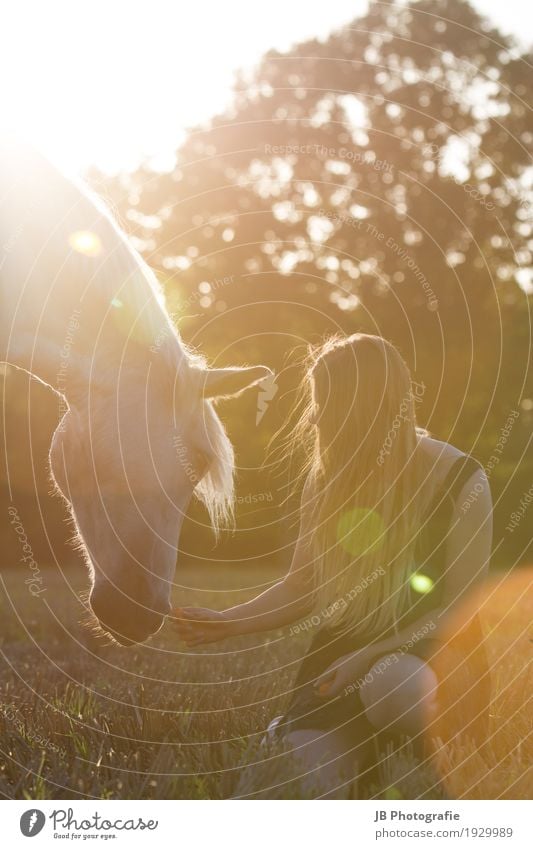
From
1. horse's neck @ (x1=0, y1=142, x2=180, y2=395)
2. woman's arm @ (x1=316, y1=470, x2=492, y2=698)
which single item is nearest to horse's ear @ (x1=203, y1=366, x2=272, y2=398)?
horse's neck @ (x1=0, y1=142, x2=180, y2=395)

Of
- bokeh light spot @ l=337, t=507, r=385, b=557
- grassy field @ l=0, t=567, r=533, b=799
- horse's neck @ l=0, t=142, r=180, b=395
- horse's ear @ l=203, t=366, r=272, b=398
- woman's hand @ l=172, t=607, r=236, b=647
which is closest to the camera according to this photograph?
grassy field @ l=0, t=567, r=533, b=799

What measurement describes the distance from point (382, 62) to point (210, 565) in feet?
31.1

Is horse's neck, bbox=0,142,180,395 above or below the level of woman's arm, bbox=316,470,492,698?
above

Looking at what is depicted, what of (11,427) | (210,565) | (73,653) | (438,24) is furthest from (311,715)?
(438,24)

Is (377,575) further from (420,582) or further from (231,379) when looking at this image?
(231,379)

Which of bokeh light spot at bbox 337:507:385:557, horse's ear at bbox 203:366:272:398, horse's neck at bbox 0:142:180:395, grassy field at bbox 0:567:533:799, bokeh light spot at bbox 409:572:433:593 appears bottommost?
grassy field at bbox 0:567:533:799

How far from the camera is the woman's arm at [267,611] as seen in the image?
3148 mm

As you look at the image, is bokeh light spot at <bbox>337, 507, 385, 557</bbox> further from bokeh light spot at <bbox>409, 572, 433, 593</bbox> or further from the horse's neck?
the horse's neck

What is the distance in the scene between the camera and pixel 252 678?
4.64 meters

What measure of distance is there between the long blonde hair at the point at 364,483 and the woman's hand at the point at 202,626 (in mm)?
489

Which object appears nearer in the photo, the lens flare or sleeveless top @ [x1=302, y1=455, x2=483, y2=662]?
sleeveless top @ [x1=302, y1=455, x2=483, y2=662]

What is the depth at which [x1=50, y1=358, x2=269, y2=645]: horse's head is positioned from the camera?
3.11 m

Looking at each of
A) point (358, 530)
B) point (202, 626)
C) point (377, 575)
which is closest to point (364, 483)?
point (358, 530)

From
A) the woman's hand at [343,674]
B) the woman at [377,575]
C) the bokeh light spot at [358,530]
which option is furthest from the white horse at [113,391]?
the woman's hand at [343,674]
